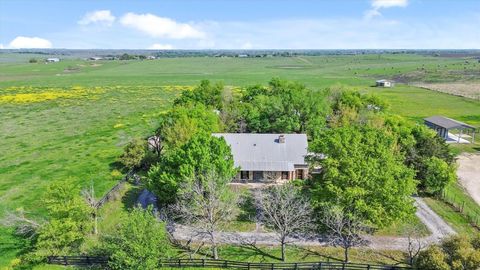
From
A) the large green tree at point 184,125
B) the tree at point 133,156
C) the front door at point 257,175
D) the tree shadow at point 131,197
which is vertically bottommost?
the tree shadow at point 131,197

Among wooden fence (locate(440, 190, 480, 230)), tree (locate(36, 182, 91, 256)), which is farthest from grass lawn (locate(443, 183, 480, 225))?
tree (locate(36, 182, 91, 256))

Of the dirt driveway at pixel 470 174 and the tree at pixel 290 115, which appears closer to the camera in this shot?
the dirt driveway at pixel 470 174

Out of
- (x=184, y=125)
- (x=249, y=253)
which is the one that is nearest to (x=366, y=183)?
(x=249, y=253)


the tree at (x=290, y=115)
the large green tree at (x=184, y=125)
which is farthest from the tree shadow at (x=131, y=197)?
the tree at (x=290, y=115)

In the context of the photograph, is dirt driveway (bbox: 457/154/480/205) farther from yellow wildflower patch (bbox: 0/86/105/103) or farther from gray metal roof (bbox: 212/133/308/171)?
yellow wildflower patch (bbox: 0/86/105/103)

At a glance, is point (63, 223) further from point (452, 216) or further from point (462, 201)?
point (462, 201)

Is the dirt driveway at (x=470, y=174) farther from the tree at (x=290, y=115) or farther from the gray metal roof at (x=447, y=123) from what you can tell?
the tree at (x=290, y=115)

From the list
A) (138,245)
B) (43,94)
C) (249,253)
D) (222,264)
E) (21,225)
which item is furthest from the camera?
(43,94)
